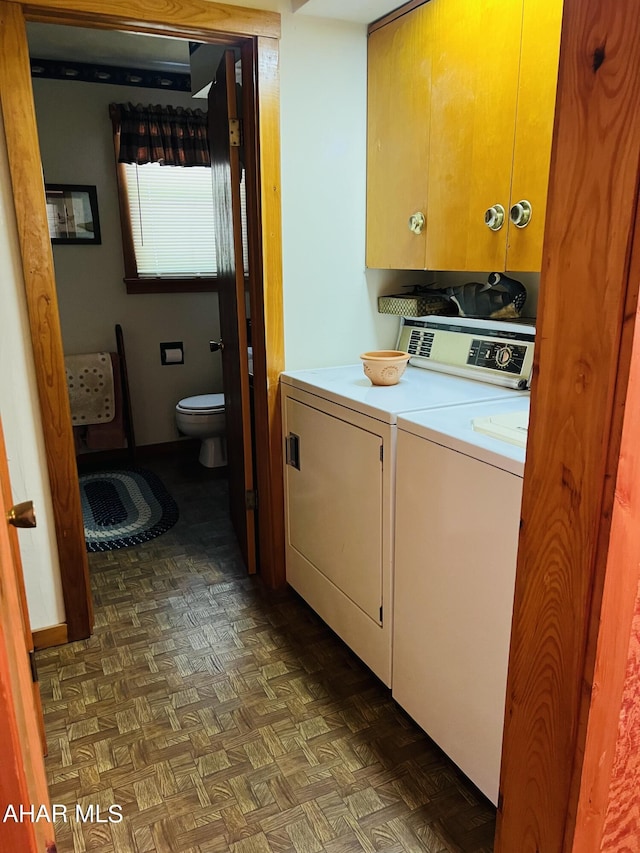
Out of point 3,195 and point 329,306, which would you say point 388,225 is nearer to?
point 329,306

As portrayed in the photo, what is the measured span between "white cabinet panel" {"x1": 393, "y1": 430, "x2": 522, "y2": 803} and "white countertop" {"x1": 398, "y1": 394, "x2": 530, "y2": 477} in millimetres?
21

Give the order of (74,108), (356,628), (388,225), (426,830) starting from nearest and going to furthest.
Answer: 1. (426,830)
2. (356,628)
3. (388,225)
4. (74,108)

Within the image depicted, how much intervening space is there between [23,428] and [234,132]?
4.34 feet

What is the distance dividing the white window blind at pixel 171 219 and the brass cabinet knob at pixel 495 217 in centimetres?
248

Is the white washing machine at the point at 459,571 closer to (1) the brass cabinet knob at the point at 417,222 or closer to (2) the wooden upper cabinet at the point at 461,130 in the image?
(2) the wooden upper cabinet at the point at 461,130

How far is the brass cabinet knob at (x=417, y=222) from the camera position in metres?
2.14

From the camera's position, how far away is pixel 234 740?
1.81 metres

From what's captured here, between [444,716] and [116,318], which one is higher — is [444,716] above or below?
below

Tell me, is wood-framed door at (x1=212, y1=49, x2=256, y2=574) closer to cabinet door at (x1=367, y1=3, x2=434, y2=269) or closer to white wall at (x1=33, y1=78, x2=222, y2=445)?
cabinet door at (x1=367, y1=3, x2=434, y2=269)

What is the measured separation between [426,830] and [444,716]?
27 cm

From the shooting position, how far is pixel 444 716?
1.66 meters

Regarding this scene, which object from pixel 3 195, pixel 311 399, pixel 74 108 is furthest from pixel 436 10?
pixel 74 108

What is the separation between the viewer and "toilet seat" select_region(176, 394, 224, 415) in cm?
392

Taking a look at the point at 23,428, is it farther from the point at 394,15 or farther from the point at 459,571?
the point at 394,15
